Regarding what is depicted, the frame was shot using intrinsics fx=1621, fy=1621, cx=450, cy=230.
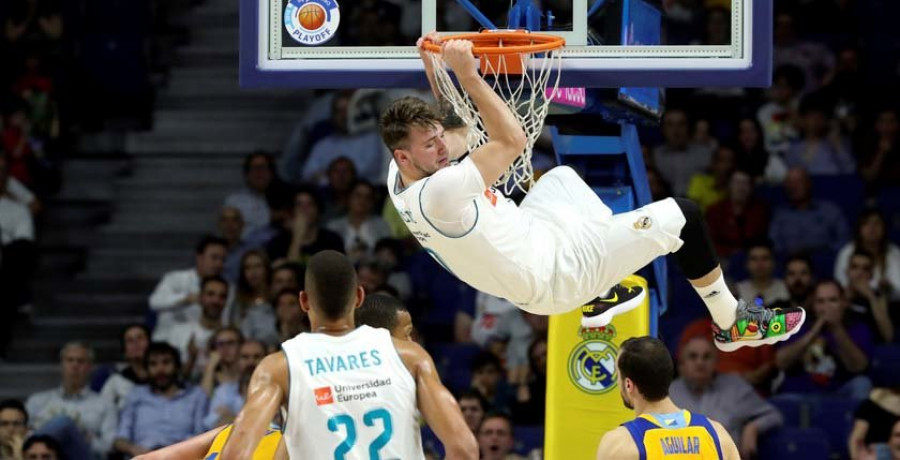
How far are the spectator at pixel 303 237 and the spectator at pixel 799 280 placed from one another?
3.44 m

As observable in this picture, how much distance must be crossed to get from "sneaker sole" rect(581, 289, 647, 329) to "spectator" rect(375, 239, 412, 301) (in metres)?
4.26

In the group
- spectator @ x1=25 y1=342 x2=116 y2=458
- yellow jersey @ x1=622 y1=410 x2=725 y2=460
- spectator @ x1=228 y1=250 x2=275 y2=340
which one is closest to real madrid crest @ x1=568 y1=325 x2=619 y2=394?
yellow jersey @ x1=622 y1=410 x2=725 y2=460

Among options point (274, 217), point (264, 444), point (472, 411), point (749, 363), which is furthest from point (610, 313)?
point (274, 217)

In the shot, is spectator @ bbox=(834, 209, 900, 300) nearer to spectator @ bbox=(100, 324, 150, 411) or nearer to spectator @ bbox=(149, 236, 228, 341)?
spectator @ bbox=(149, 236, 228, 341)

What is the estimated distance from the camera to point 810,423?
11.1 metres

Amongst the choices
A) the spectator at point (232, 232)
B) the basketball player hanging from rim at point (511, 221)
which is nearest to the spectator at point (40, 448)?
the spectator at point (232, 232)

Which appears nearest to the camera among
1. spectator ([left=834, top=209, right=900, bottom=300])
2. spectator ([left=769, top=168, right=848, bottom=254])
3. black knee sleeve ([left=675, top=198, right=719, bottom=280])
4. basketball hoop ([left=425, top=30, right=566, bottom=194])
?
basketball hoop ([left=425, top=30, right=566, bottom=194])

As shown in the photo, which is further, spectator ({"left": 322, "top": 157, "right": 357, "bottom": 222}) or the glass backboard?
spectator ({"left": 322, "top": 157, "right": 357, "bottom": 222})

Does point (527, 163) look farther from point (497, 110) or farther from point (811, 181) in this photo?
point (811, 181)

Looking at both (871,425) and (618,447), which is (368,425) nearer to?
(618,447)

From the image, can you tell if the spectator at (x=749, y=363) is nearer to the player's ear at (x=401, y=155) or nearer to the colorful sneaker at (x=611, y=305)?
the colorful sneaker at (x=611, y=305)

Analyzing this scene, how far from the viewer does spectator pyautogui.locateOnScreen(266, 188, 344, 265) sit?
12.7 m

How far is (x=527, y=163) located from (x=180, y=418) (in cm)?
472

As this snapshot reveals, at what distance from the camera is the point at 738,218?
12.8 m
